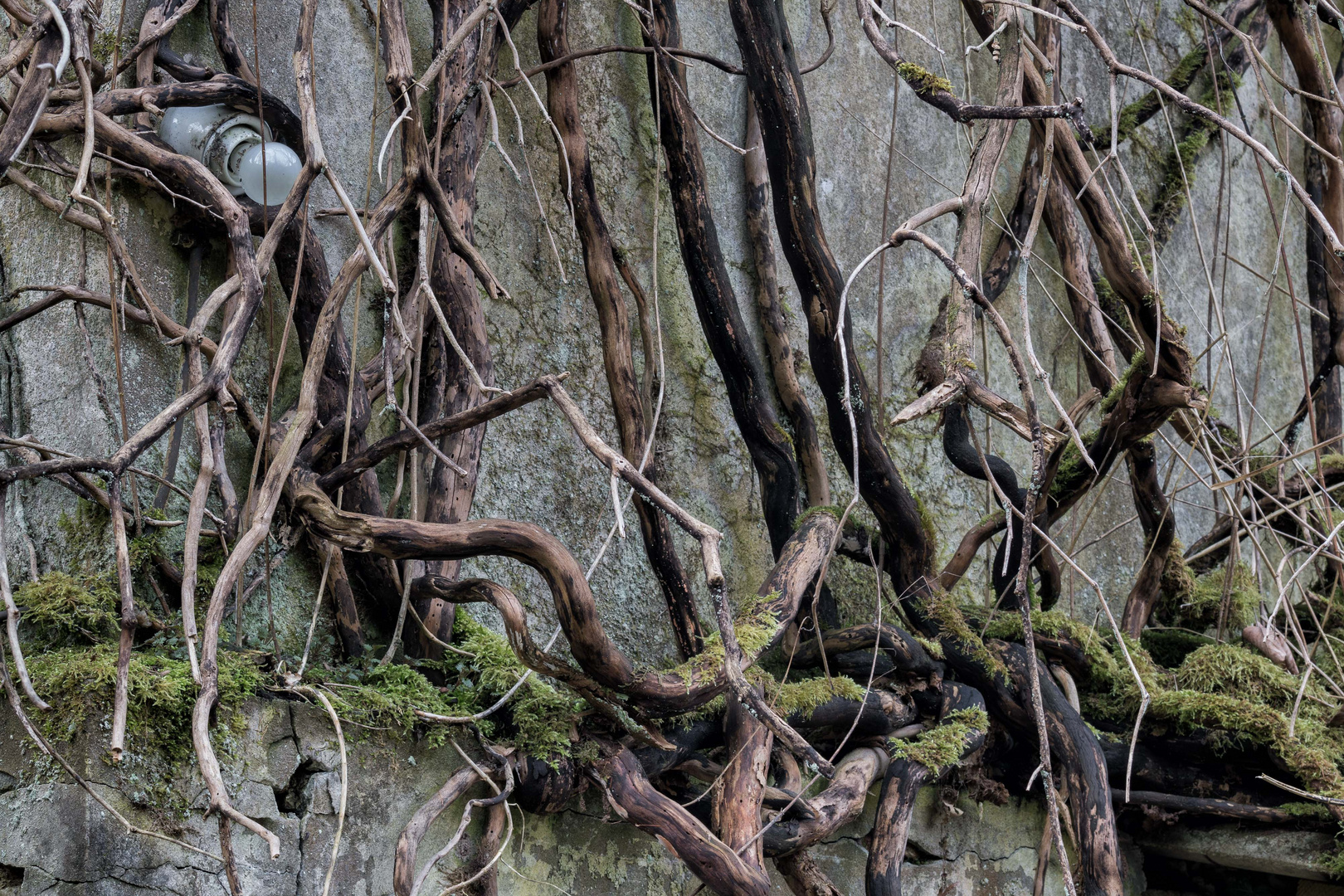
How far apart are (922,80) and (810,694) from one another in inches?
45.7

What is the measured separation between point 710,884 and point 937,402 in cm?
90

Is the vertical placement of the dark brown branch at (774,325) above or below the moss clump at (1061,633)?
above

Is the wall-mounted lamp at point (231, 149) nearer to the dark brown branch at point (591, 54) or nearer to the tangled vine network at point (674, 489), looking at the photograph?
the tangled vine network at point (674, 489)

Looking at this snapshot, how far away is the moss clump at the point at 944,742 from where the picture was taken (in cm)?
224

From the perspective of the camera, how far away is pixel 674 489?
267cm

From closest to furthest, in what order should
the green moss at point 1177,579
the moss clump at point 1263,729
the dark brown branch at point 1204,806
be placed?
the moss clump at point 1263,729 → the dark brown branch at point 1204,806 → the green moss at point 1177,579

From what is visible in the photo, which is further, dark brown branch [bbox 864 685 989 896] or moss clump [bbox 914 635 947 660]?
moss clump [bbox 914 635 947 660]

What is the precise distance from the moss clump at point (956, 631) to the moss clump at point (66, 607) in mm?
1629

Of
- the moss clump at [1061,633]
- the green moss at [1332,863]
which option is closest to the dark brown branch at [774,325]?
the moss clump at [1061,633]

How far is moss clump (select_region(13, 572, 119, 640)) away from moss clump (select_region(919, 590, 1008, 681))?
1.63 metres

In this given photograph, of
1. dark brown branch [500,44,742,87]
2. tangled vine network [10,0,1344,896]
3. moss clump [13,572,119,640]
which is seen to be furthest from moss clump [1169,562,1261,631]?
moss clump [13,572,119,640]

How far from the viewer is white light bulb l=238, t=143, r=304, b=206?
6.64 ft

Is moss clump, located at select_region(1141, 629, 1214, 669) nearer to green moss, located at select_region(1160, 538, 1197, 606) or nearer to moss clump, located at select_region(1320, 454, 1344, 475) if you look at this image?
green moss, located at select_region(1160, 538, 1197, 606)

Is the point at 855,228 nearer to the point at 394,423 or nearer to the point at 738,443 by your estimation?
the point at 738,443
